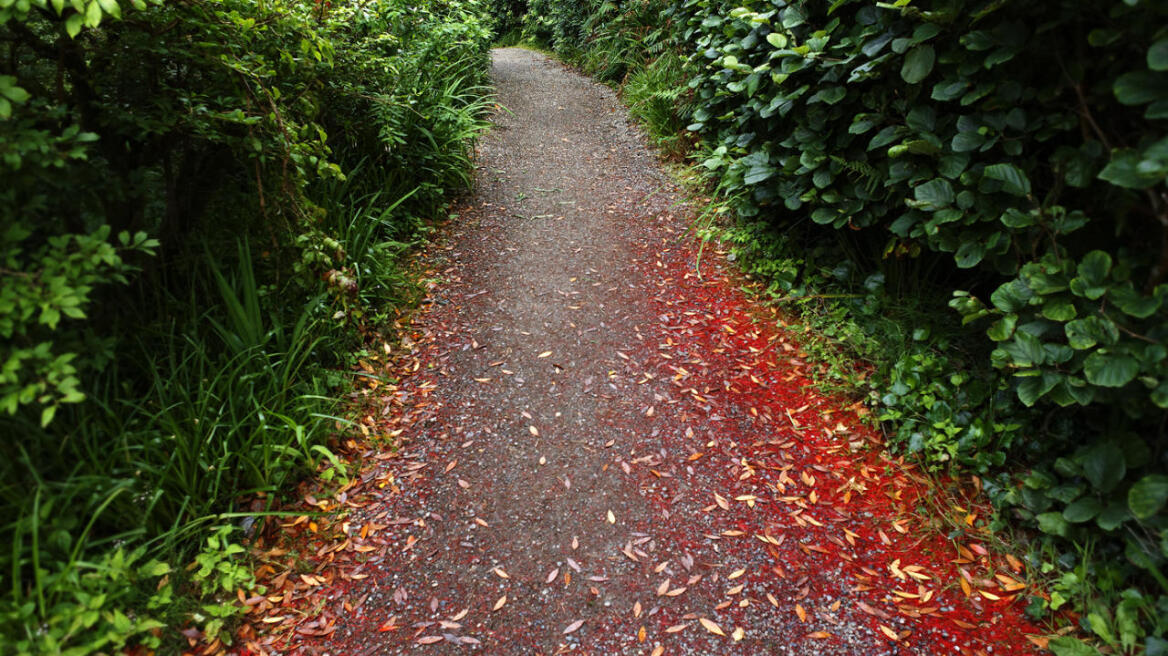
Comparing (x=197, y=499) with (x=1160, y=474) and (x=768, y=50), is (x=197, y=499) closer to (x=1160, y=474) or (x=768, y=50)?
(x=1160, y=474)

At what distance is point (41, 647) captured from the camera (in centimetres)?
184

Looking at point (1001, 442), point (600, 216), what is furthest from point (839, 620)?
point (600, 216)

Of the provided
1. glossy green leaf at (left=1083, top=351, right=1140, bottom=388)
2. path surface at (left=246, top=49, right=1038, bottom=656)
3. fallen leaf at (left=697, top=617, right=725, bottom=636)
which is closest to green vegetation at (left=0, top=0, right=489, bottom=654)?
path surface at (left=246, top=49, right=1038, bottom=656)

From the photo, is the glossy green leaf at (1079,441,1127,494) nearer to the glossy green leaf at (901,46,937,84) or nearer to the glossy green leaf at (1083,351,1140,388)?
the glossy green leaf at (1083,351,1140,388)

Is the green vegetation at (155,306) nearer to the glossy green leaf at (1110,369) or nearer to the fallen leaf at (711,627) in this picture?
the fallen leaf at (711,627)

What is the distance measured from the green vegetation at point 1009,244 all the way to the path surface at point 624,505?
319 mm

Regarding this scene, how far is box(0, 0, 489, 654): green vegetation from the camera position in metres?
1.94

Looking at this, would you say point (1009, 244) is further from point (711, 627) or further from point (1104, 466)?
point (711, 627)

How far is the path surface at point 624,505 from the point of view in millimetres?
2357

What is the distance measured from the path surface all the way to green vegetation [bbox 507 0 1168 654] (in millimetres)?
319

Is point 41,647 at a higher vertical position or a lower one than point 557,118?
lower

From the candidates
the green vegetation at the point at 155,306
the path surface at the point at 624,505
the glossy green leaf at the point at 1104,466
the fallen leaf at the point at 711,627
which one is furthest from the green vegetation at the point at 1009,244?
the green vegetation at the point at 155,306

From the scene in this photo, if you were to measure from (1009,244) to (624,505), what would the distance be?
1.97 metres

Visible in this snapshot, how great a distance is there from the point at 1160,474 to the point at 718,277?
106 inches
